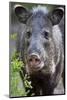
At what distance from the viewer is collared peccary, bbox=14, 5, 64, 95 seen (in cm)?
219

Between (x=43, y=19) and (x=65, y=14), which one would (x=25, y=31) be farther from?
(x=65, y=14)

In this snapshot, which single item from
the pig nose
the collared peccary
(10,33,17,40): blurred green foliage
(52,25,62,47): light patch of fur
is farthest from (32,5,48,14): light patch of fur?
the pig nose

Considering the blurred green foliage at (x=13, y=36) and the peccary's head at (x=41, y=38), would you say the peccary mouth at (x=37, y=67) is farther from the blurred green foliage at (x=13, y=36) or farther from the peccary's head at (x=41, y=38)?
the blurred green foliage at (x=13, y=36)

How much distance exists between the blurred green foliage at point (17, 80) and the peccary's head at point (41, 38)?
0.06m

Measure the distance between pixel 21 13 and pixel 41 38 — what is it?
0.27m

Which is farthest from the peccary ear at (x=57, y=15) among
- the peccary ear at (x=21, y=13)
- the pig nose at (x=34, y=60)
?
the pig nose at (x=34, y=60)

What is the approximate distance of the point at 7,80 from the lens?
2.14 meters

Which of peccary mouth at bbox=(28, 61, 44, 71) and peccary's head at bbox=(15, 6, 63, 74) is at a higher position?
peccary's head at bbox=(15, 6, 63, 74)

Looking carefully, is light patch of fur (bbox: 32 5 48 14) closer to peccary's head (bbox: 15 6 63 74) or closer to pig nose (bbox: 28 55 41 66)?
peccary's head (bbox: 15 6 63 74)

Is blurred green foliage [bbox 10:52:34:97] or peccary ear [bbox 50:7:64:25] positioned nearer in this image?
blurred green foliage [bbox 10:52:34:97]

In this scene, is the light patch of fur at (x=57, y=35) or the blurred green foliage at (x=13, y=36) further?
the light patch of fur at (x=57, y=35)

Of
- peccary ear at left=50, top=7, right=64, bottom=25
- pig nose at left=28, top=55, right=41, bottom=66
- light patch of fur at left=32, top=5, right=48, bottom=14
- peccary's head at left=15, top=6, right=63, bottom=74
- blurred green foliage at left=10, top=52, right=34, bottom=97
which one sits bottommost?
blurred green foliage at left=10, top=52, right=34, bottom=97

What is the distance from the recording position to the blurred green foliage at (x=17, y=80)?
2.14 metres

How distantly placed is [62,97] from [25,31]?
65cm
